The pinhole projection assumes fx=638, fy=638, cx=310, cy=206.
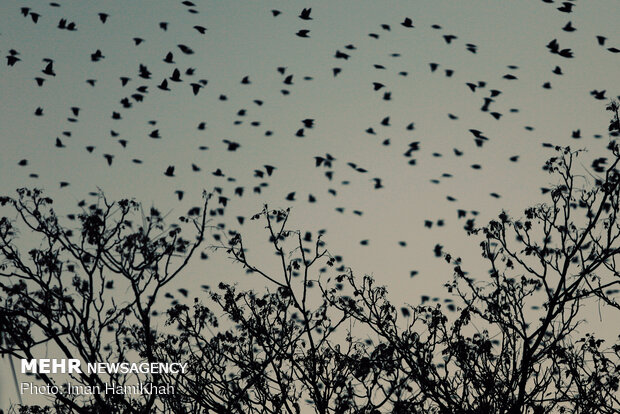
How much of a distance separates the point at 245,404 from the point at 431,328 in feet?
13.1

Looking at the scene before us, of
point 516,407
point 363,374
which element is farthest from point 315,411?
point 516,407

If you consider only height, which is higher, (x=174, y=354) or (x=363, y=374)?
(x=174, y=354)

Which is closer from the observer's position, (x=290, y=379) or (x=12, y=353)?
(x=12, y=353)

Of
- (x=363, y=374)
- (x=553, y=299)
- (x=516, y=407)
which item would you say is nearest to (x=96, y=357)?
(x=363, y=374)

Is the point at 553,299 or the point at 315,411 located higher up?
the point at 553,299

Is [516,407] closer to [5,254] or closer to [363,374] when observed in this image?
[363,374]

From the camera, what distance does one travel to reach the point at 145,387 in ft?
→ 41.6

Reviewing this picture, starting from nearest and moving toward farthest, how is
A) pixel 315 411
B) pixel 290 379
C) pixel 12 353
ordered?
pixel 12 353 < pixel 315 411 < pixel 290 379

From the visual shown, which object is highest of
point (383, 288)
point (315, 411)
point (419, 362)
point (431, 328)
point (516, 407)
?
point (383, 288)

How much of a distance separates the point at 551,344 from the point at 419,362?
236 centimetres

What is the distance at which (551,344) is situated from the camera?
1136 cm

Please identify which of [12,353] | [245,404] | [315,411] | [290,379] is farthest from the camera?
[290,379]

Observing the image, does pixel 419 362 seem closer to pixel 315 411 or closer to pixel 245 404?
pixel 315 411

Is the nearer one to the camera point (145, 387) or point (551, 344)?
point (551, 344)
